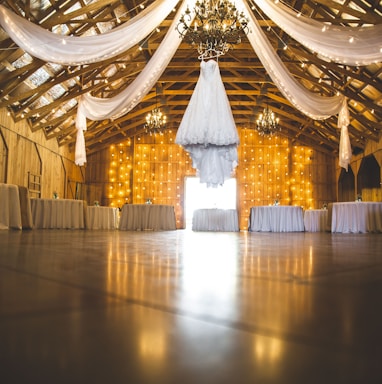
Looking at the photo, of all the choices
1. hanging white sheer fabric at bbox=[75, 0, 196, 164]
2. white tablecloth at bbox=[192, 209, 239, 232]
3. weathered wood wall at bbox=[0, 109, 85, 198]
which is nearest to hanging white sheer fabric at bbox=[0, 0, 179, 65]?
hanging white sheer fabric at bbox=[75, 0, 196, 164]

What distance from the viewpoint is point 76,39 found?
416cm

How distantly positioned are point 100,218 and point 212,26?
21.2ft

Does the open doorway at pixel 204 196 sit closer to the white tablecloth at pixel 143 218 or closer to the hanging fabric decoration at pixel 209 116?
the white tablecloth at pixel 143 218

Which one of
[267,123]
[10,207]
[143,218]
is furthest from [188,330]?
[267,123]

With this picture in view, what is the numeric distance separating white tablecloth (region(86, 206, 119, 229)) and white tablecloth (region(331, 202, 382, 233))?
600cm

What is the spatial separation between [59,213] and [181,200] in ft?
27.4

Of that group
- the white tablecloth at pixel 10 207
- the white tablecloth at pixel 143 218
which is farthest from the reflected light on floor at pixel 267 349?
the white tablecloth at pixel 143 218

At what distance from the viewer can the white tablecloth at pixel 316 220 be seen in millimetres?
10484

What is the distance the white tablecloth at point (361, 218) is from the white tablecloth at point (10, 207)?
635 cm

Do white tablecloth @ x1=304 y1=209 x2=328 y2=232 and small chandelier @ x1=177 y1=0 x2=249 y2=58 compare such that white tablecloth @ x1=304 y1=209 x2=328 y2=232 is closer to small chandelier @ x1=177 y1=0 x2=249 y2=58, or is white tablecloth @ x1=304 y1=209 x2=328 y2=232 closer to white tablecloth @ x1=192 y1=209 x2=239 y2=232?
white tablecloth @ x1=192 y1=209 x2=239 y2=232

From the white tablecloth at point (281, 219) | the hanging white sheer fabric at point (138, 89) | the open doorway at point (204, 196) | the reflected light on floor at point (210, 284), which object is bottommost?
the reflected light on floor at point (210, 284)

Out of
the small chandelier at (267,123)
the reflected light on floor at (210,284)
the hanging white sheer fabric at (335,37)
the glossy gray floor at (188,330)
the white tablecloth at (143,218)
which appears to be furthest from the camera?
the small chandelier at (267,123)

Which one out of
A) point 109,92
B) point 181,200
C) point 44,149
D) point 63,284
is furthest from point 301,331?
point 181,200

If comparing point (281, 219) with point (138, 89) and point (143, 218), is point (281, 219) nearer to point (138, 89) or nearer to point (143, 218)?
point (143, 218)
